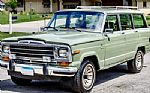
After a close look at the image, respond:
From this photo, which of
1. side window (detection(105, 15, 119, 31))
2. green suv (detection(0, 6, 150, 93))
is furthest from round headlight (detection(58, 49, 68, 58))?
side window (detection(105, 15, 119, 31))

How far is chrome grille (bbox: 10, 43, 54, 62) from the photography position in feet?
24.8

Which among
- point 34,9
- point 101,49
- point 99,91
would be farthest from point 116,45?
point 34,9

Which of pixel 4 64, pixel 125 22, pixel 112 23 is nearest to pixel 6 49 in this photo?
pixel 4 64

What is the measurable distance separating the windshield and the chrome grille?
5.12 ft

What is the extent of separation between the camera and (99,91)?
8242 mm

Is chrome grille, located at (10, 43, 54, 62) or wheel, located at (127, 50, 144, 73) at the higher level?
Result: chrome grille, located at (10, 43, 54, 62)

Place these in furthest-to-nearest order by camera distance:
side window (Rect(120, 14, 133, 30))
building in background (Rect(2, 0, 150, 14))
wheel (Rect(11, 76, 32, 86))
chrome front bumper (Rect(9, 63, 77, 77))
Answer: building in background (Rect(2, 0, 150, 14)) → side window (Rect(120, 14, 133, 30)) → wheel (Rect(11, 76, 32, 86)) → chrome front bumper (Rect(9, 63, 77, 77))

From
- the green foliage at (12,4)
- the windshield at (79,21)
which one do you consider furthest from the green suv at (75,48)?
the green foliage at (12,4)

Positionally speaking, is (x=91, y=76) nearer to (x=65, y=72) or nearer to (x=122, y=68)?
(x=65, y=72)

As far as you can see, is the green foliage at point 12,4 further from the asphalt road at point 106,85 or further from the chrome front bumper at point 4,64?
the chrome front bumper at point 4,64

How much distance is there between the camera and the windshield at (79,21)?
8.85 metres

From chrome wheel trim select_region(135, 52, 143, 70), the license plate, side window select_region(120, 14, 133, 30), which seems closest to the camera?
the license plate

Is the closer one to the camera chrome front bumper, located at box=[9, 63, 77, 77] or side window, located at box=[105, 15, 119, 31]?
chrome front bumper, located at box=[9, 63, 77, 77]

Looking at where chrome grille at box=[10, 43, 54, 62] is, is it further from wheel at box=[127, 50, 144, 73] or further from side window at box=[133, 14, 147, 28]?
side window at box=[133, 14, 147, 28]
